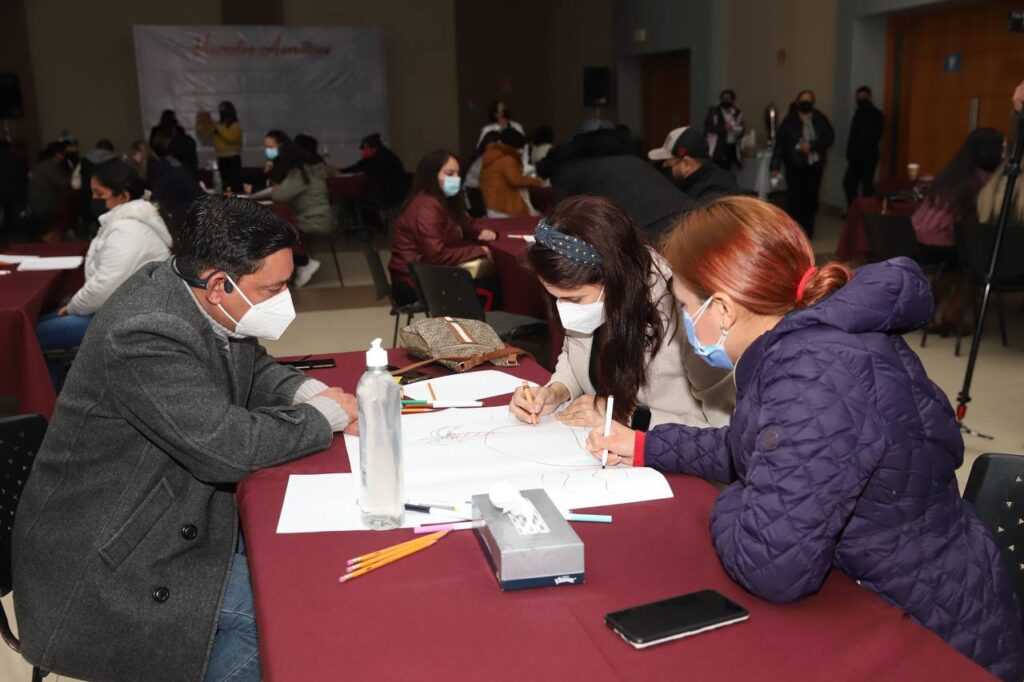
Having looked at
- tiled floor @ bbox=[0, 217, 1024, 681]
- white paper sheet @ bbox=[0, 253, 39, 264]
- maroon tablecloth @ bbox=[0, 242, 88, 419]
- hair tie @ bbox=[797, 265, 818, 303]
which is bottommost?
tiled floor @ bbox=[0, 217, 1024, 681]

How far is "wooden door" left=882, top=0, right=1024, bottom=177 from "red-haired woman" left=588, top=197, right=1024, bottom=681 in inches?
312

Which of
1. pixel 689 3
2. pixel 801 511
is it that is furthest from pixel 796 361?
pixel 689 3

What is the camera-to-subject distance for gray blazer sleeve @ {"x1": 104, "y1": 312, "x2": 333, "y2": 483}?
1457 mm

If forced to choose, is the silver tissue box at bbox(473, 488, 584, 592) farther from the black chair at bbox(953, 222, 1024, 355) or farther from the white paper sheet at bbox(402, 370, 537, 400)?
the black chair at bbox(953, 222, 1024, 355)

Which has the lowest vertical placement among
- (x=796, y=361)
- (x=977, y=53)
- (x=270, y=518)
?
(x=270, y=518)

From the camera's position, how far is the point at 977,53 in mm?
8266

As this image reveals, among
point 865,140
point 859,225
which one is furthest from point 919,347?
point 865,140

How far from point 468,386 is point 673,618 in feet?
3.56

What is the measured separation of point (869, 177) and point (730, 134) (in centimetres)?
177

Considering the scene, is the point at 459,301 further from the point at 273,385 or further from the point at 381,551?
the point at 381,551

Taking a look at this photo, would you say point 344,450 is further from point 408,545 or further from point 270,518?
point 408,545

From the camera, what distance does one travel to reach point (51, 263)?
13.8ft

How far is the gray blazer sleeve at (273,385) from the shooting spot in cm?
192

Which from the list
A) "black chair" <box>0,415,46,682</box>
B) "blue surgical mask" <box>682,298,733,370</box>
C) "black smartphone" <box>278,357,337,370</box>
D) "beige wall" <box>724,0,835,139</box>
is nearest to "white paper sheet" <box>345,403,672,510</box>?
"blue surgical mask" <box>682,298,733,370</box>
